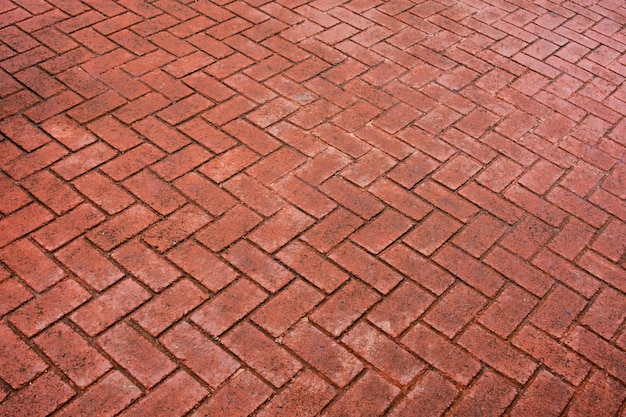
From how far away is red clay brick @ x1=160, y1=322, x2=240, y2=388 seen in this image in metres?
2.98

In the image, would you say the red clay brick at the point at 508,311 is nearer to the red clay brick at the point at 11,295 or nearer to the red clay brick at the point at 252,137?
the red clay brick at the point at 252,137

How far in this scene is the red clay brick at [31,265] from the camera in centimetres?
329

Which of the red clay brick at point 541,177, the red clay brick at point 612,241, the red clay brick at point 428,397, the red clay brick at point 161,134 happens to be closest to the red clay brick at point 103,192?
the red clay brick at point 161,134

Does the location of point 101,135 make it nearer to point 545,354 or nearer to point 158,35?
point 158,35

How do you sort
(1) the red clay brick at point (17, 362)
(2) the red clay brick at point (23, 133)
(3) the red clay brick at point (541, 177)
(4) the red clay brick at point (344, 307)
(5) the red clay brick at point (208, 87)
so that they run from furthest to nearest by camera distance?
(5) the red clay brick at point (208, 87), (3) the red clay brick at point (541, 177), (2) the red clay brick at point (23, 133), (4) the red clay brick at point (344, 307), (1) the red clay brick at point (17, 362)

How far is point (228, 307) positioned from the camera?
3.25 meters

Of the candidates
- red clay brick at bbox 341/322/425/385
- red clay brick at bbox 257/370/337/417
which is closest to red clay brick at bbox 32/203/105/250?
red clay brick at bbox 257/370/337/417

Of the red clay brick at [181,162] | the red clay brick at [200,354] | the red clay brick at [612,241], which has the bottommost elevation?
the red clay brick at [612,241]

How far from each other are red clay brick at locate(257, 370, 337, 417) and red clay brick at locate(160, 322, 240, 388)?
273mm

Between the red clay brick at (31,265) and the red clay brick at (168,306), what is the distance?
21.0 inches

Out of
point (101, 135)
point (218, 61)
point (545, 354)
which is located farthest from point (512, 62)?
point (101, 135)

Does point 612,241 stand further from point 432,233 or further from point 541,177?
point 432,233

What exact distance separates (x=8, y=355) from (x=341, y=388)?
1637 millimetres

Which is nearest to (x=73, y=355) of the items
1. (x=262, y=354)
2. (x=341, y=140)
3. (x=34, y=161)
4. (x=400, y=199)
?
(x=262, y=354)
